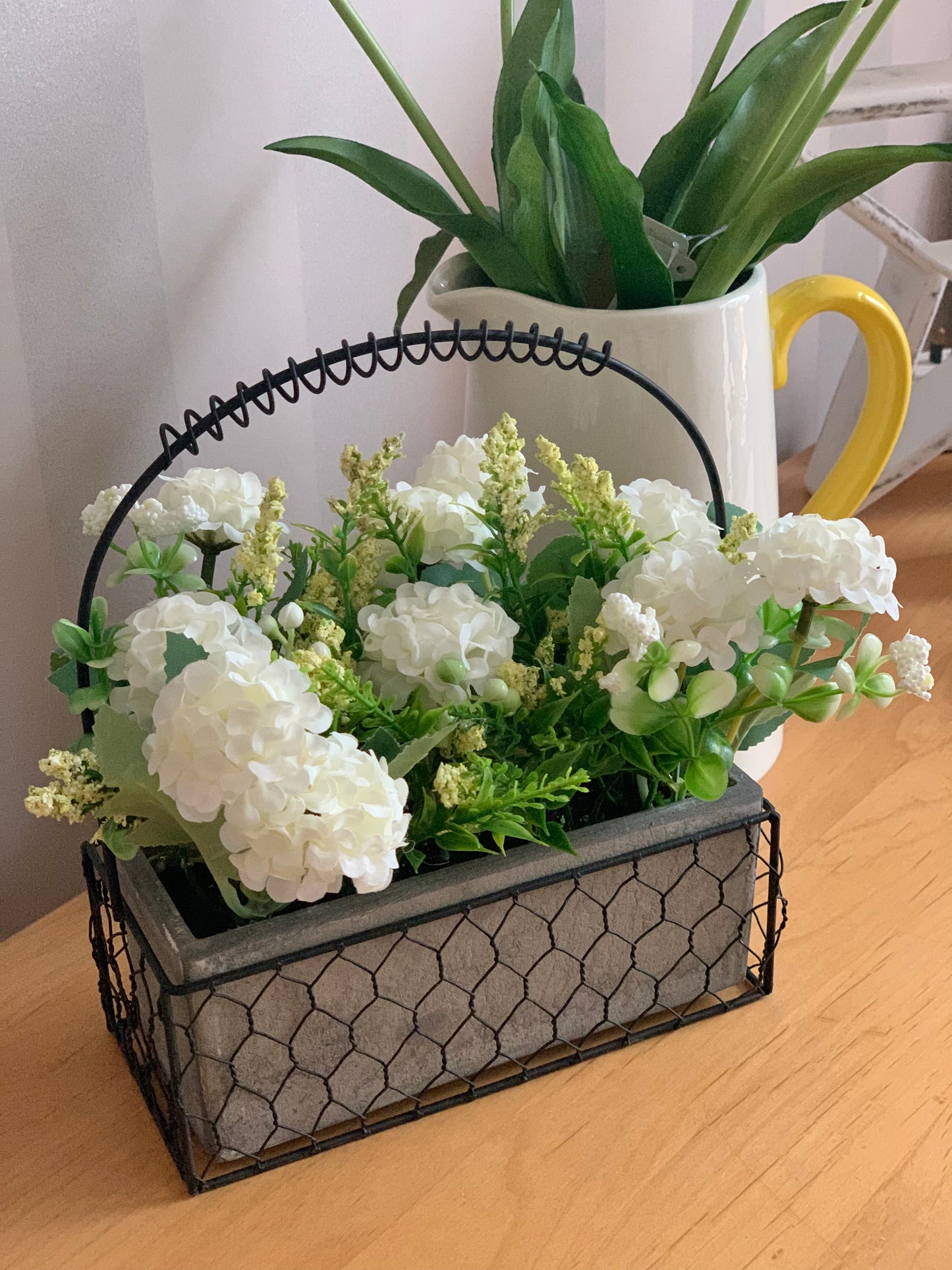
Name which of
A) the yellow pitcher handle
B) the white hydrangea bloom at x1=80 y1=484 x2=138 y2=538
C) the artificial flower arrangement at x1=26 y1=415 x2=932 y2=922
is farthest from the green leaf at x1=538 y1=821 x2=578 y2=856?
A: the yellow pitcher handle

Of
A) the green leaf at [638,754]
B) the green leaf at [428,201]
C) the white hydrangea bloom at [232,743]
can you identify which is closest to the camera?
the white hydrangea bloom at [232,743]

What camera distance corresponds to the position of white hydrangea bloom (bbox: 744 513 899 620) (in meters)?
0.42

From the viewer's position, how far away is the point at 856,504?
2.23ft

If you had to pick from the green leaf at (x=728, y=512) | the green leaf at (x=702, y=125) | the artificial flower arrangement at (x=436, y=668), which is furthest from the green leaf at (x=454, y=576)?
the green leaf at (x=702, y=125)

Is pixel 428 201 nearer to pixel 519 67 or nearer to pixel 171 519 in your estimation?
pixel 519 67

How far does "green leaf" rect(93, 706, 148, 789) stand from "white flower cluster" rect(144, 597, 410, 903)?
2cm

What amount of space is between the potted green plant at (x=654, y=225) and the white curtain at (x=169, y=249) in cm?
7

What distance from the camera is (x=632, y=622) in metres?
0.41

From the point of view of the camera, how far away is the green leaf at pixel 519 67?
58 centimetres

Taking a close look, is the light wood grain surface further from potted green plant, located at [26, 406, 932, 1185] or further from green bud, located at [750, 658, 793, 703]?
green bud, located at [750, 658, 793, 703]

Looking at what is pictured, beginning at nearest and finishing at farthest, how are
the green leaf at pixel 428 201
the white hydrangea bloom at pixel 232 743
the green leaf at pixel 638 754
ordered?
the white hydrangea bloom at pixel 232 743 < the green leaf at pixel 638 754 < the green leaf at pixel 428 201

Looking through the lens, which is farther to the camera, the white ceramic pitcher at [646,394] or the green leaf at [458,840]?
the white ceramic pitcher at [646,394]

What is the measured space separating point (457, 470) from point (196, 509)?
0.35 ft

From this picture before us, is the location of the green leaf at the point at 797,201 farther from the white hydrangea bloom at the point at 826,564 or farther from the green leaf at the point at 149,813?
the green leaf at the point at 149,813
